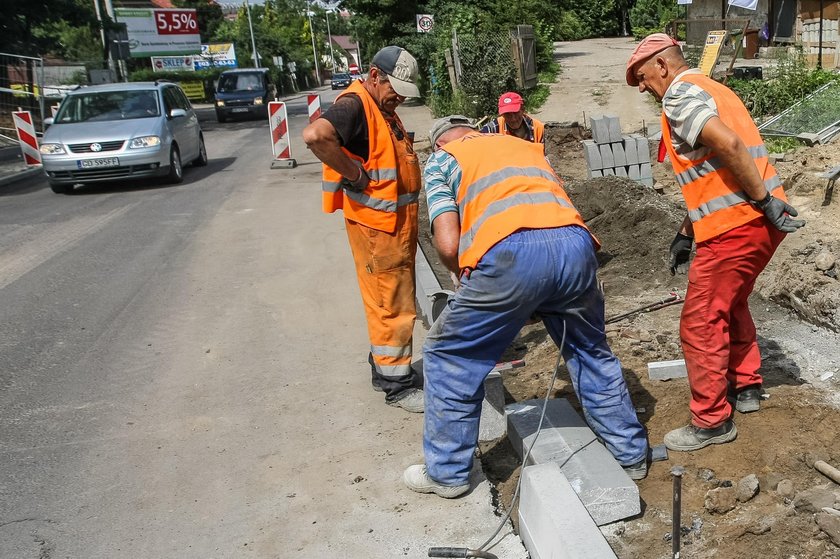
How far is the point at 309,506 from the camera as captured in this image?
12.1 ft

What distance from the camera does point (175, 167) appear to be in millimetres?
13773

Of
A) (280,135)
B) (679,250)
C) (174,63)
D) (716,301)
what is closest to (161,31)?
(174,63)

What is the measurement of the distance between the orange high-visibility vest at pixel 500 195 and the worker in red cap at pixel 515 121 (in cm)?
324

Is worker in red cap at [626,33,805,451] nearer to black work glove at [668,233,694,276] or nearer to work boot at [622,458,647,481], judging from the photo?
work boot at [622,458,647,481]

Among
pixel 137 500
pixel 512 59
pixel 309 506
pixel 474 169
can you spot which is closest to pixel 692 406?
pixel 474 169

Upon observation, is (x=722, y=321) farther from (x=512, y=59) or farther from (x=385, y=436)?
(x=512, y=59)

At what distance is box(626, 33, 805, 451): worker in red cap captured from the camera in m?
3.45

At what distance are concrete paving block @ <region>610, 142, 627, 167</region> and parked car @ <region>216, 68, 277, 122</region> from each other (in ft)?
66.4

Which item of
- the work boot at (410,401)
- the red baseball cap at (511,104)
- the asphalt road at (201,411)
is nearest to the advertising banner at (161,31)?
the asphalt road at (201,411)

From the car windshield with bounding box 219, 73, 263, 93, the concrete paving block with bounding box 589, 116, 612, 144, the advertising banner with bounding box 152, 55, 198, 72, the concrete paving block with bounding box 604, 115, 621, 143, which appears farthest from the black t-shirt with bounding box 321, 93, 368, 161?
the advertising banner with bounding box 152, 55, 198, 72

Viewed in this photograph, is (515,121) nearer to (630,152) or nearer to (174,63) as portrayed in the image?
(630,152)

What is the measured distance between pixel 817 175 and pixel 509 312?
568 centimetres

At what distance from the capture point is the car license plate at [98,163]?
12641mm

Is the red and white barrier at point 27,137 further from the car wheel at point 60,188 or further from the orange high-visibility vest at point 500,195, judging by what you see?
the orange high-visibility vest at point 500,195
